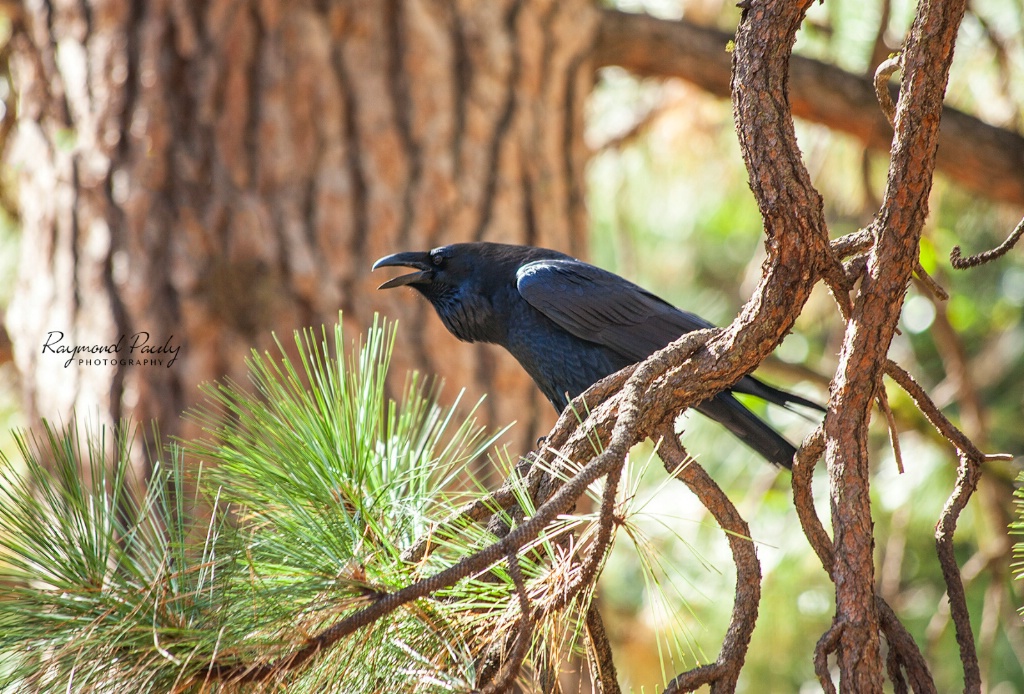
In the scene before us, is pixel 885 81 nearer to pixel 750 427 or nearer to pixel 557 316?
pixel 557 316

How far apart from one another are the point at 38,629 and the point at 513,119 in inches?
123

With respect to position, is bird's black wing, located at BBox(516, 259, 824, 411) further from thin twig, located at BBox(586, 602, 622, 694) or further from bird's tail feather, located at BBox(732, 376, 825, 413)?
thin twig, located at BBox(586, 602, 622, 694)

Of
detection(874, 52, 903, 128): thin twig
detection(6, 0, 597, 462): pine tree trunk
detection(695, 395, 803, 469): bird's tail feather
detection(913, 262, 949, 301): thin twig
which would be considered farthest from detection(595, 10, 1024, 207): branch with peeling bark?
detection(913, 262, 949, 301): thin twig

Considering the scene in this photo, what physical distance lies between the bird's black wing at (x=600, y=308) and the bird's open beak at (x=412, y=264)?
0.35 m

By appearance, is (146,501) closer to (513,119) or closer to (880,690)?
(880,690)

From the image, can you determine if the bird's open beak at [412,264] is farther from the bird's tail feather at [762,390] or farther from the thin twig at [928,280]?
the thin twig at [928,280]

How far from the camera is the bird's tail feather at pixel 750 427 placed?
338 centimetres

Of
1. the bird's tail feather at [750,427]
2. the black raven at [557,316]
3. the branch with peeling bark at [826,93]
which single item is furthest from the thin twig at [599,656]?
the branch with peeling bark at [826,93]

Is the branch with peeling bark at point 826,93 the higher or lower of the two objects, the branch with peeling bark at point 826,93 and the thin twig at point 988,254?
the higher

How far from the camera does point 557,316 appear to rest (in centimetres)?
331

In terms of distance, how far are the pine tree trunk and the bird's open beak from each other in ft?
1.39

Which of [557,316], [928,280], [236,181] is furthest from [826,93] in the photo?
[928,280]

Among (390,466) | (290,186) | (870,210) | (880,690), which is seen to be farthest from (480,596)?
(870,210)

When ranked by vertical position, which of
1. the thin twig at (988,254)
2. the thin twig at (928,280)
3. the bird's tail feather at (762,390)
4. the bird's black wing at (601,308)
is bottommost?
the thin twig at (928,280)
